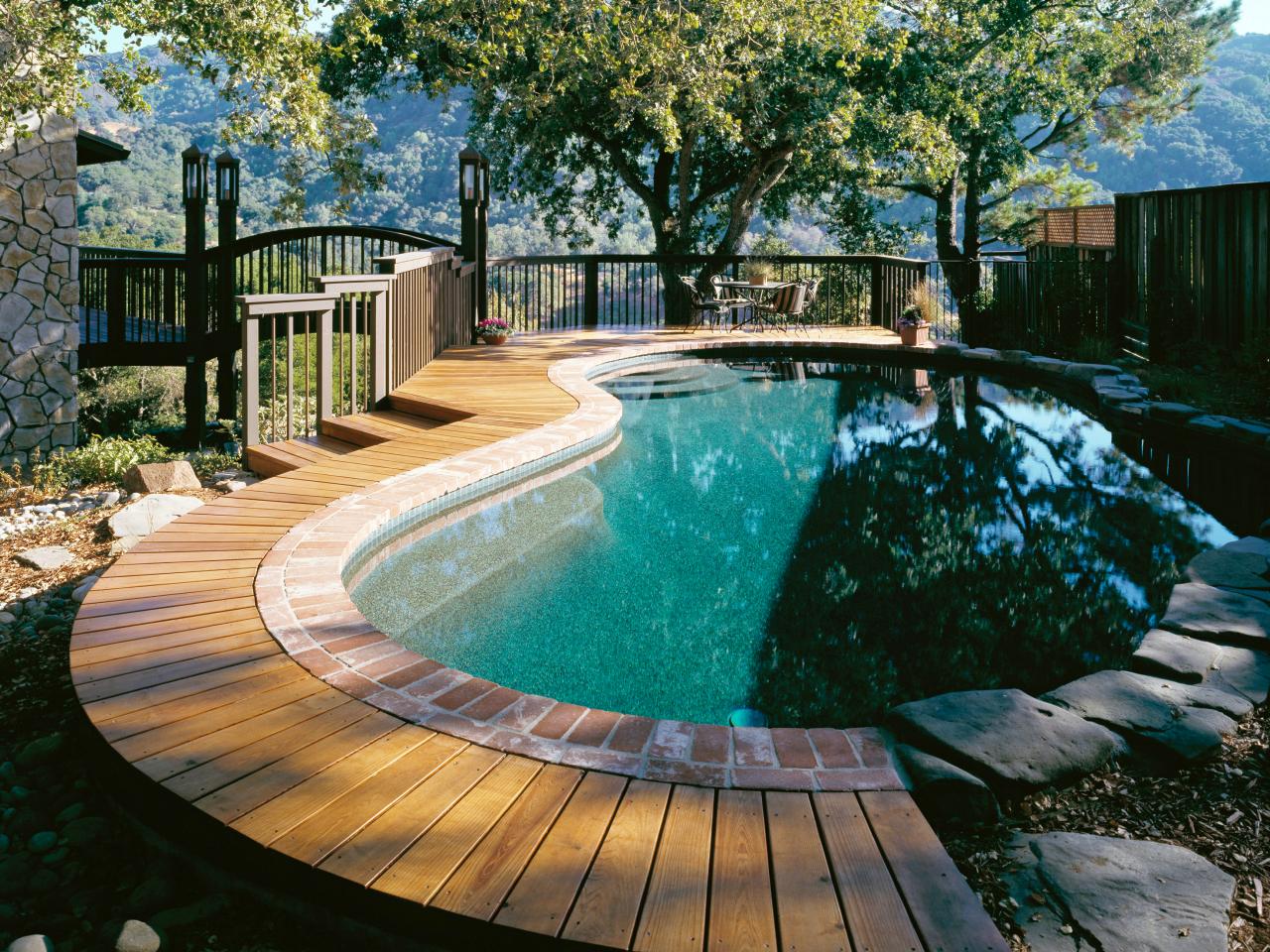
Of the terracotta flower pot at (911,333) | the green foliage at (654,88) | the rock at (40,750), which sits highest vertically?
the green foliage at (654,88)

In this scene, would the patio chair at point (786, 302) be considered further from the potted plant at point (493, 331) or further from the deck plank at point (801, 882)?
the deck plank at point (801, 882)

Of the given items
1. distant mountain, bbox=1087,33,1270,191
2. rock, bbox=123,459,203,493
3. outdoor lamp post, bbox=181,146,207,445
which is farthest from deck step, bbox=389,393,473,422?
distant mountain, bbox=1087,33,1270,191

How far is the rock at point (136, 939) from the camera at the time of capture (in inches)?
82.3

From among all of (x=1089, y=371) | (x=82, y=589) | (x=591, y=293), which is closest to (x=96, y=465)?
(x=82, y=589)

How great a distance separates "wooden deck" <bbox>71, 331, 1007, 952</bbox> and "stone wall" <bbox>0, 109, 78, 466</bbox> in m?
6.32

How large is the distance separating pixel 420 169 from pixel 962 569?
34065mm

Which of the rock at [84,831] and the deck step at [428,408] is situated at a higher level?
the deck step at [428,408]

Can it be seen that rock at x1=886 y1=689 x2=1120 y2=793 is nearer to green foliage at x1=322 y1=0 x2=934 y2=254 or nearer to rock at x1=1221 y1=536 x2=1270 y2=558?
rock at x1=1221 y1=536 x2=1270 y2=558

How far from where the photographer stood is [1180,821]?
256 cm

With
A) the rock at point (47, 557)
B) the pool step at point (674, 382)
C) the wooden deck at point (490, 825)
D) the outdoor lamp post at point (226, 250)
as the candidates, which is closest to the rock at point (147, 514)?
the rock at point (47, 557)

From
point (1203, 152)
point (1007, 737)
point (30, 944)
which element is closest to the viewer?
point (30, 944)

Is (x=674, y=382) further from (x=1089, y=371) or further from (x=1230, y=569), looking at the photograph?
(x=1230, y=569)

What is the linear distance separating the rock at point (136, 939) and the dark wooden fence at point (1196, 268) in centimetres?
823

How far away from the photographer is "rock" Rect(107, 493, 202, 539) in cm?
518
